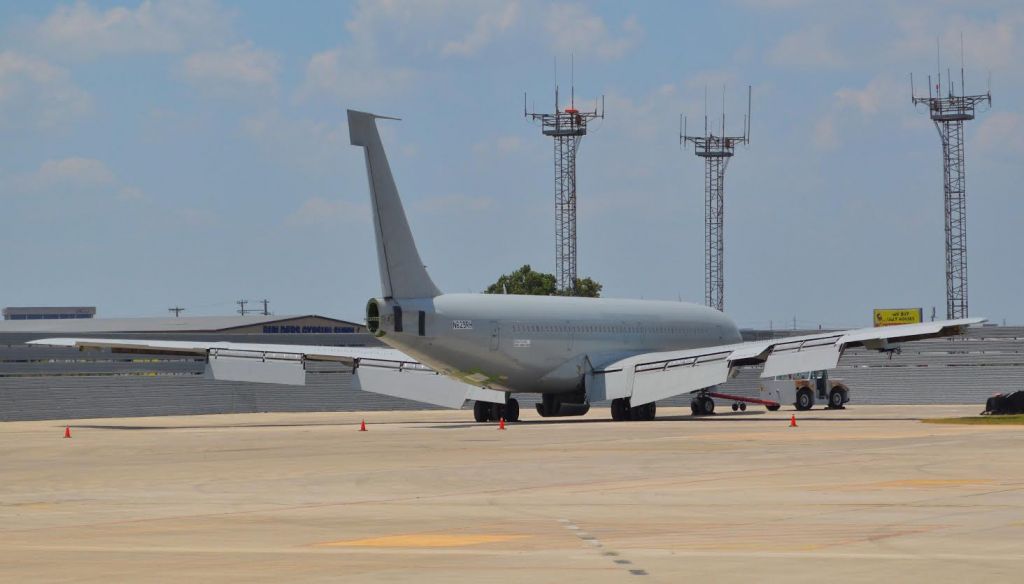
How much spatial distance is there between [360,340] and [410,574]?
56.6m

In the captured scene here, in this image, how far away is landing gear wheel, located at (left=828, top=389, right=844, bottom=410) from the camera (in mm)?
61469

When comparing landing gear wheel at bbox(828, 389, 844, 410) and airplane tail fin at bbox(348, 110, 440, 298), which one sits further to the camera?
landing gear wheel at bbox(828, 389, 844, 410)

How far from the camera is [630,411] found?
47.3 m

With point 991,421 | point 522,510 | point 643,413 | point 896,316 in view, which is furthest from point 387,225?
point 896,316

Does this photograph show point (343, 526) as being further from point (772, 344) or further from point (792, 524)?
point (772, 344)

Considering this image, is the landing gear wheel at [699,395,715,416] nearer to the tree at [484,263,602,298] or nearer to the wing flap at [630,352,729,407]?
the wing flap at [630,352,729,407]

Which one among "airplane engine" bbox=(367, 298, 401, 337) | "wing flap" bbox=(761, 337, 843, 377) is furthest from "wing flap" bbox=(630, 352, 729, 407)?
"airplane engine" bbox=(367, 298, 401, 337)

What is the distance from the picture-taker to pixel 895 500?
17.5m

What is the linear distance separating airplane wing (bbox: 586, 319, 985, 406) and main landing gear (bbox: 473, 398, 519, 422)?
282cm

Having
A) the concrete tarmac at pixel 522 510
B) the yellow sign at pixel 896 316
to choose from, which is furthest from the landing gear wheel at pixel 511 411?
the yellow sign at pixel 896 316

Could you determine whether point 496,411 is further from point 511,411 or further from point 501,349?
point 501,349

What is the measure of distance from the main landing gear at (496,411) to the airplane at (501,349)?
4 cm

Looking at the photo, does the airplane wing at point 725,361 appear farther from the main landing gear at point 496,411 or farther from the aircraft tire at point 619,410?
the main landing gear at point 496,411

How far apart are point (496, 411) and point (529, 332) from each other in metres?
3.61
